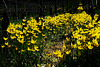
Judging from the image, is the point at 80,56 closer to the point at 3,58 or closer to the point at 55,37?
the point at 3,58

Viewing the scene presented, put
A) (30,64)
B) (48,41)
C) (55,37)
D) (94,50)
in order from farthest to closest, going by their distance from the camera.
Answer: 1. (55,37)
2. (48,41)
3. (30,64)
4. (94,50)

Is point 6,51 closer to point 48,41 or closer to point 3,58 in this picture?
point 3,58

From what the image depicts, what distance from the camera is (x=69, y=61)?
232cm

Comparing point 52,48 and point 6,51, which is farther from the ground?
point 6,51

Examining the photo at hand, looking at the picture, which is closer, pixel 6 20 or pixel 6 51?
pixel 6 20

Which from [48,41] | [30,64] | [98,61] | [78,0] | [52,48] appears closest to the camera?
[98,61]

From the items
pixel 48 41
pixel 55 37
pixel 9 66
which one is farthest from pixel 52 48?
pixel 9 66

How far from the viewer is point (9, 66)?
2689 mm

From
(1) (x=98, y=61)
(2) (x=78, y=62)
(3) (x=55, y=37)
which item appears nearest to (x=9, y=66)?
(2) (x=78, y=62)

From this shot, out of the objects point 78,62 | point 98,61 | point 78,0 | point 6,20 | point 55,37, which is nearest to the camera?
point 98,61

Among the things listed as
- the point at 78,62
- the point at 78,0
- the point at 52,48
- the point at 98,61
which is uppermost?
the point at 78,0

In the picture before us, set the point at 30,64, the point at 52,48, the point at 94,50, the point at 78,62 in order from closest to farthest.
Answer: the point at 78,62
the point at 94,50
the point at 30,64
the point at 52,48

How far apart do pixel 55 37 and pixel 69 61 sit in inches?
144

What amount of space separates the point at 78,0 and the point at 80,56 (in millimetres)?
20538
